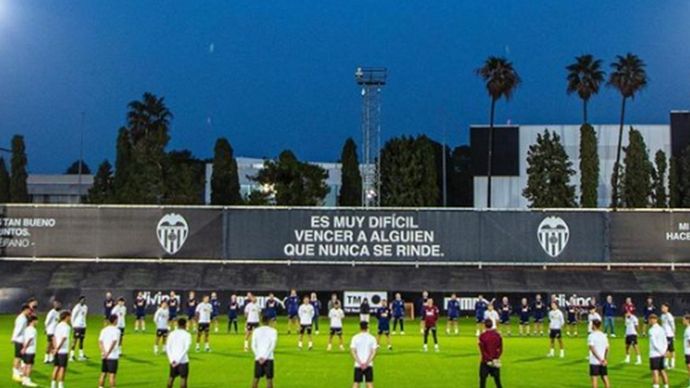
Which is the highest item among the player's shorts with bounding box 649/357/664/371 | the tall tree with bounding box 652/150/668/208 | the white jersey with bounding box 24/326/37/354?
the tall tree with bounding box 652/150/668/208

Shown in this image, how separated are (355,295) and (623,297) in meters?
15.1

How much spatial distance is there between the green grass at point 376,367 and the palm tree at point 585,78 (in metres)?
44.8

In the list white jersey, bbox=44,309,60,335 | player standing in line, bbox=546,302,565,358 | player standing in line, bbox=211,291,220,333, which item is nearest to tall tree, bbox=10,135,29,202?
player standing in line, bbox=211,291,220,333

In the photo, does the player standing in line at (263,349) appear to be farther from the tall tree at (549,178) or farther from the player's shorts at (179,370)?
the tall tree at (549,178)

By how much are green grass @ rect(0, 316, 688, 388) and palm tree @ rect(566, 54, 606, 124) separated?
44820mm

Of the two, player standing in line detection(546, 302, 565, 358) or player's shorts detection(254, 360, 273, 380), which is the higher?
player standing in line detection(546, 302, 565, 358)

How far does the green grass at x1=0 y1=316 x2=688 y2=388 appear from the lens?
81.8 feet

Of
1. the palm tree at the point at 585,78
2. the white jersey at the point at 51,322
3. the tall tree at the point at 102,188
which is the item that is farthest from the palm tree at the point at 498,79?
the white jersey at the point at 51,322

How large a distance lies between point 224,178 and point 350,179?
1062cm

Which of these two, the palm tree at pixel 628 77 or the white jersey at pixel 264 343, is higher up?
the palm tree at pixel 628 77

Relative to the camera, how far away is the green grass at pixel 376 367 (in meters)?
24.9

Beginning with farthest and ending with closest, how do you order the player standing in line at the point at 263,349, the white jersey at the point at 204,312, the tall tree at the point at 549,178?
the tall tree at the point at 549,178
the white jersey at the point at 204,312
the player standing in line at the point at 263,349

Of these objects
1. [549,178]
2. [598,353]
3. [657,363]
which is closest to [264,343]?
[598,353]

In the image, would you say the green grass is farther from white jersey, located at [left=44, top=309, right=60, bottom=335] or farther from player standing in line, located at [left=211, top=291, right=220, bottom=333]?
player standing in line, located at [left=211, top=291, right=220, bottom=333]
